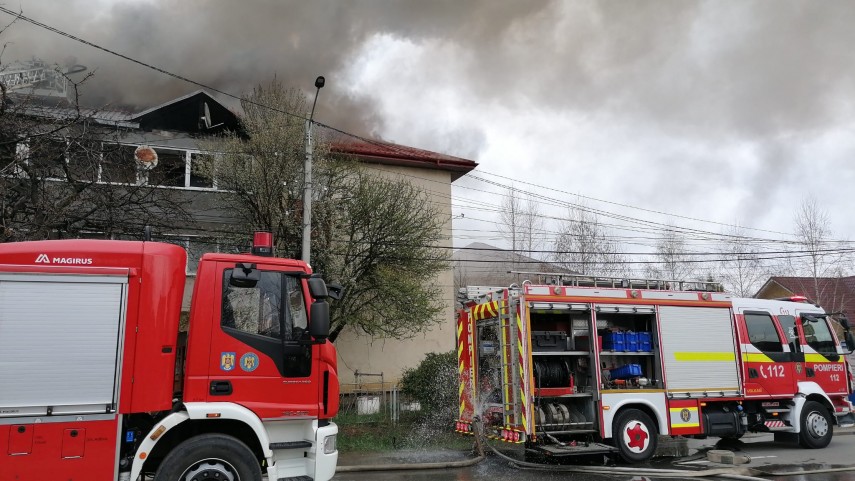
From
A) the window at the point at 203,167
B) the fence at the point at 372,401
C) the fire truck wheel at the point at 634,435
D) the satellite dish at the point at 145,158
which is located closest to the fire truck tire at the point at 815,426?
the fire truck wheel at the point at 634,435

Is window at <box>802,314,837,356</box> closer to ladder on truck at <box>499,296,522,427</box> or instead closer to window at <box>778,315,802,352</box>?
window at <box>778,315,802,352</box>

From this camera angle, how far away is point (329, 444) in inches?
230

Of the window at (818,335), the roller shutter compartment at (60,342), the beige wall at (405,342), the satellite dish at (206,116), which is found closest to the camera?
the roller shutter compartment at (60,342)

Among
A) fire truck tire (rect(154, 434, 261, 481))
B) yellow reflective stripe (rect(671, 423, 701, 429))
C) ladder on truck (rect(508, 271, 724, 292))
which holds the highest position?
ladder on truck (rect(508, 271, 724, 292))

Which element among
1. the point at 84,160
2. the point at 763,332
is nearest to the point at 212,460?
the point at 84,160

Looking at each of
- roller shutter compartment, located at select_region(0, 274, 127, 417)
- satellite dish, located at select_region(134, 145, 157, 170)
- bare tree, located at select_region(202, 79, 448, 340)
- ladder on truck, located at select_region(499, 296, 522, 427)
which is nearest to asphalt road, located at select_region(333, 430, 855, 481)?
ladder on truck, located at select_region(499, 296, 522, 427)

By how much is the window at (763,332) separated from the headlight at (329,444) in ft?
25.7

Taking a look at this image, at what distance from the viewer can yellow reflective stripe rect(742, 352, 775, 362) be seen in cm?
1009

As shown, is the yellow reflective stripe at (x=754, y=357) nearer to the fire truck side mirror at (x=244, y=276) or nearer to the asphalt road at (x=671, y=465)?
the asphalt road at (x=671, y=465)

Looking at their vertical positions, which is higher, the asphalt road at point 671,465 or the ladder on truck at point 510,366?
the ladder on truck at point 510,366

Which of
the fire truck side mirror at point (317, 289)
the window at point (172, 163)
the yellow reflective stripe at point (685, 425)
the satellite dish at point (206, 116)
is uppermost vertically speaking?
the satellite dish at point (206, 116)

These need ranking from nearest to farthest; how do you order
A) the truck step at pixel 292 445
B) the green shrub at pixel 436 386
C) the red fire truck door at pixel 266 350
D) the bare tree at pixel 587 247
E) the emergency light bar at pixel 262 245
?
the red fire truck door at pixel 266 350, the truck step at pixel 292 445, the emergency light bar at pixel 262 245, the green shrub at pixel 436 386, the bare tree at pixel 587 247

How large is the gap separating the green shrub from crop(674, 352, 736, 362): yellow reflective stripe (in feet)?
16.0

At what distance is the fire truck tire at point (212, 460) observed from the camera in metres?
5.27
